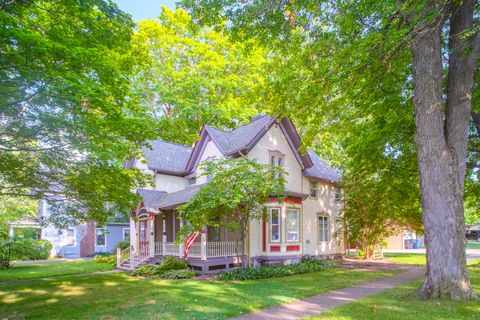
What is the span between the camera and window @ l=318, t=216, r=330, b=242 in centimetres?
2362

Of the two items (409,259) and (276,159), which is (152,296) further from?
(409,259)

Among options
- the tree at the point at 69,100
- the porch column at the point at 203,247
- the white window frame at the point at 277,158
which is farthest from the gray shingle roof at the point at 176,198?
the tree at the point at 69,100

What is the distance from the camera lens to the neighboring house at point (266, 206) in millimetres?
18719

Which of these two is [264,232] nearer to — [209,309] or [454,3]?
[209,309]

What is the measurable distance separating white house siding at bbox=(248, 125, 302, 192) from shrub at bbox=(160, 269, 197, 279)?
6.79 meters

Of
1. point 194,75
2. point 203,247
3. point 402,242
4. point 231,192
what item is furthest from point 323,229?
point 402,242

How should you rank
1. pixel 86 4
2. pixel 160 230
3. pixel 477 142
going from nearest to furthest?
1. pixel 86 4
2. pixel 477 142
3. pixel 160 230

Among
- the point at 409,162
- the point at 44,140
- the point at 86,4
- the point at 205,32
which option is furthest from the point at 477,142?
the point at 205,32

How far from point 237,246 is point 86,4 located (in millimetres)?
13237

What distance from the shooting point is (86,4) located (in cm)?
889

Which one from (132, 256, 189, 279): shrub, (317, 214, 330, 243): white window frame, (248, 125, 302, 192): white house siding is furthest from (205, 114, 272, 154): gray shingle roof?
(317, 214, 330, 243): white window frame

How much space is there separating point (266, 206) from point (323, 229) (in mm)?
7632

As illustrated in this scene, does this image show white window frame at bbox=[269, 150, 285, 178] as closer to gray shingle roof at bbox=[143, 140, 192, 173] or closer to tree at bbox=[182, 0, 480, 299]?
gray shingle roof at bbox=[143, 140, 192, 173]

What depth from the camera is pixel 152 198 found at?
22.5m
